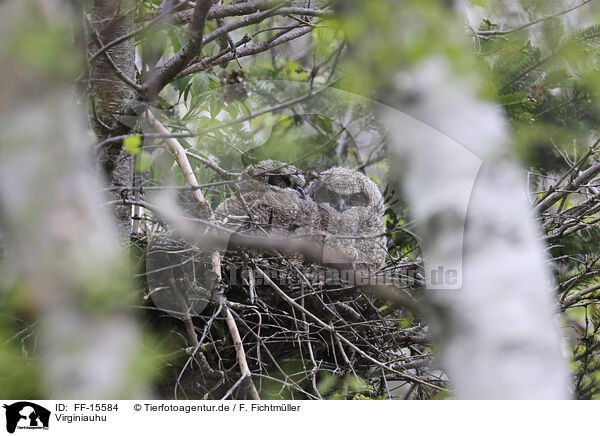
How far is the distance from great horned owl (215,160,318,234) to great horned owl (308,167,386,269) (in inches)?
1.6

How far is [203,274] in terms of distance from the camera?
35.8 inches

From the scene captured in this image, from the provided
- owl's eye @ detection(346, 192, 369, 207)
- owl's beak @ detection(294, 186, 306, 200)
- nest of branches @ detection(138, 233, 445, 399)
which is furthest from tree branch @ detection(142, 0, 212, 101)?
owl's eye @ detection(346, 192, 369, 207)

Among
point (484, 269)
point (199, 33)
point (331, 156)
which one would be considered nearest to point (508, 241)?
point (484, 269)

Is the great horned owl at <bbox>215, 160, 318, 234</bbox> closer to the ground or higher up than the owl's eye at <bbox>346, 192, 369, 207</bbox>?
closer to the ground

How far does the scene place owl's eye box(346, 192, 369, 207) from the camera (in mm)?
1372

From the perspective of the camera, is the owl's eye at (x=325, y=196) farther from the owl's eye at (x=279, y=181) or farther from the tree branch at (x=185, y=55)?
the tree branch at (x=185, y=55)

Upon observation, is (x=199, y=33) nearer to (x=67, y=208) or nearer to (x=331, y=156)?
(x=67, y=208)

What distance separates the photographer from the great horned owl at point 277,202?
3.56ft

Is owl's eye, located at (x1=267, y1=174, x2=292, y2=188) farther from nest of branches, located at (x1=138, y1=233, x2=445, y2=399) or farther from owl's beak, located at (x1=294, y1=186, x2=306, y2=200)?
nest of branches, located at (x1=138, y1=233, x2=445, y2=399)

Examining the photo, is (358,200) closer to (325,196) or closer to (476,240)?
(325,196)
